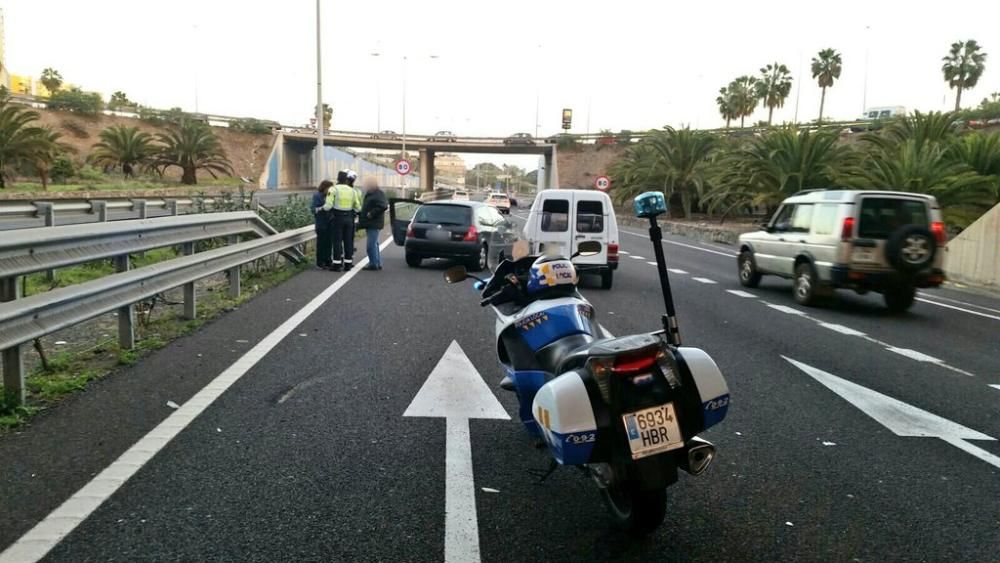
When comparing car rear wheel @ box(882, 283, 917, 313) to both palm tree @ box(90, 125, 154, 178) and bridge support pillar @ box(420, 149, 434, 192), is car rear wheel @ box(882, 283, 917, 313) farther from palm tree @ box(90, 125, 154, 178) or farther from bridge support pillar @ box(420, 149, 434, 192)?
bridge support pillar @ box(420, 149, 434, 192)

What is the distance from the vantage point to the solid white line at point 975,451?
16.8 ft

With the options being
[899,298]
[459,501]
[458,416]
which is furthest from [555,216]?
[459,501]

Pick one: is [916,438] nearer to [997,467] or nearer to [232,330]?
[997,467]

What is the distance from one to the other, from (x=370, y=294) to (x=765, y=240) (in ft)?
24.5

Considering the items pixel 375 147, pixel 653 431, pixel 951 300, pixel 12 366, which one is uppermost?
pixel 375 147

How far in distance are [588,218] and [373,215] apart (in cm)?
410

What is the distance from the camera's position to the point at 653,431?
11.6ft

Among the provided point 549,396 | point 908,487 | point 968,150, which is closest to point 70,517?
point 549,396

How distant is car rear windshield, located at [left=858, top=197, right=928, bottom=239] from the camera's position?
40.3ft

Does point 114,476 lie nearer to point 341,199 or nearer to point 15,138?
point 341,199

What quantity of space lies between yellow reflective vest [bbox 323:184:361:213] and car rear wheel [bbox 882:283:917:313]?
9.22 meters

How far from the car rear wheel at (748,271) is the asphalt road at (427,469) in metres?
6.65

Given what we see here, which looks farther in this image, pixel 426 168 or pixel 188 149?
pixel 426 168

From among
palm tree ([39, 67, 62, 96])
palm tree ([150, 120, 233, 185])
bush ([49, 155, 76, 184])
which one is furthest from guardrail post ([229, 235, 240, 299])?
palm tree ([39, 67, 62, 96])
